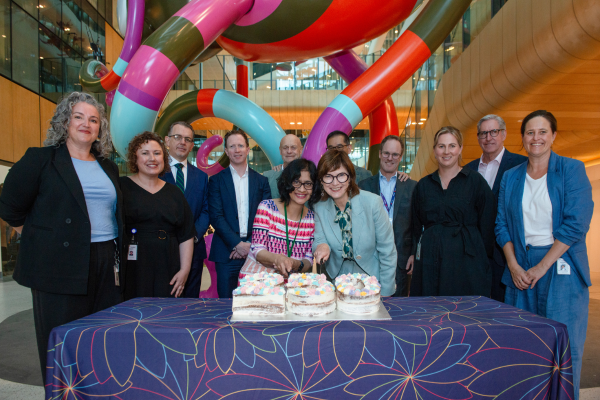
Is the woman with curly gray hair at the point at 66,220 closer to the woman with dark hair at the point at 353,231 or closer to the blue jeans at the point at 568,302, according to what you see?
the woman with dark hair at the point at 353,231

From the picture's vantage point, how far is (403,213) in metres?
2.83

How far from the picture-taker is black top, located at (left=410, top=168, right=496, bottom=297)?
229 cm

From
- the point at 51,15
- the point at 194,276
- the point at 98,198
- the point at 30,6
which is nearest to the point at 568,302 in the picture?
the point at 194,276

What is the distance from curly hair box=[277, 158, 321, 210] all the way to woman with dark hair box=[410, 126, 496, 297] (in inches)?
30.1

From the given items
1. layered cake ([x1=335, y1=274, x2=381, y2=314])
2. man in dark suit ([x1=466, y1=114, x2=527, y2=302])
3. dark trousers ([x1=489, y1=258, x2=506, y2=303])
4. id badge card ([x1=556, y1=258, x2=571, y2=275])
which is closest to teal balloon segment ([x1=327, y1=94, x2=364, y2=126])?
man in dark suit ([x1=466, y1=114, x2=527, y2=302])

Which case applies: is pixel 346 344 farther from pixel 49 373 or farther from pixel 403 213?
pixel 403 213

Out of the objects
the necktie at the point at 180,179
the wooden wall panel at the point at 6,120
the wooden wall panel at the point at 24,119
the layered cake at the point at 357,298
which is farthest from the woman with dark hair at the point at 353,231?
the wooden wall panel at the point at 24,119

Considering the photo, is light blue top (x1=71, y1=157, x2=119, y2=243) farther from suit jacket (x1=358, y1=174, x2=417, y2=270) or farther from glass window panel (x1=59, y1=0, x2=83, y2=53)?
glass window panel (x1=59, y1=0, x2=83, y2=53)

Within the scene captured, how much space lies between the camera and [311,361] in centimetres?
Result: 128

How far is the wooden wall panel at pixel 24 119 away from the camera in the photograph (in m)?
8.12

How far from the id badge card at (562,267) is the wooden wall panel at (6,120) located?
31.0 feet

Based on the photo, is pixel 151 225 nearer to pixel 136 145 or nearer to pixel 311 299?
pixel 136 145


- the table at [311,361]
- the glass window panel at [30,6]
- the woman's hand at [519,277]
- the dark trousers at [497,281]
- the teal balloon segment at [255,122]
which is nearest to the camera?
the table at [311,361]

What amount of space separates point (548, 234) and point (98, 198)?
8.21 ft
